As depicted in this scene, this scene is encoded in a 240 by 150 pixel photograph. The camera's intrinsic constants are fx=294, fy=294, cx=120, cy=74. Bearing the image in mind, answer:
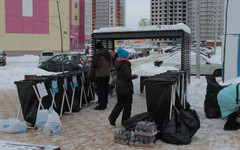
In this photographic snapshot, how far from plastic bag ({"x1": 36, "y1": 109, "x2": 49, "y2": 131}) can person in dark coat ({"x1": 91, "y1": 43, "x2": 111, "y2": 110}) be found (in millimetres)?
2259

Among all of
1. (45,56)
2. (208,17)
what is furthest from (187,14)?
(45,56)

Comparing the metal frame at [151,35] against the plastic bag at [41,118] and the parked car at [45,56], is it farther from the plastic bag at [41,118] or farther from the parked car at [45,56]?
the parked car at [45,56]

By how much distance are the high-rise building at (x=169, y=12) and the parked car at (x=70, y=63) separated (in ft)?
406

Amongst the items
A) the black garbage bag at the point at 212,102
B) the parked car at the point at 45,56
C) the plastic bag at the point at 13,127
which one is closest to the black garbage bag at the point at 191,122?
the black garbage bag at the point at 212,102

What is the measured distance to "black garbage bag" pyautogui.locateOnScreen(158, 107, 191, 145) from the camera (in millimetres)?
5346

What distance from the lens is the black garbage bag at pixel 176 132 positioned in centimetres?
535

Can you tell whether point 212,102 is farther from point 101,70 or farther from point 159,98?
point 101,70

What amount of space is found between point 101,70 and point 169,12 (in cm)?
13554

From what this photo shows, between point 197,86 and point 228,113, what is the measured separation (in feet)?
17.5

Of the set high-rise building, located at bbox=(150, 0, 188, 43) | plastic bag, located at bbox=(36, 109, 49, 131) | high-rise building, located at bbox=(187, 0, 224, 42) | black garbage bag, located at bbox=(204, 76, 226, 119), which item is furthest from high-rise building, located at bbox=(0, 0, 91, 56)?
high-rise building, located at bbox=(187, 0, 224, 42)

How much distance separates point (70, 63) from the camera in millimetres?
17172

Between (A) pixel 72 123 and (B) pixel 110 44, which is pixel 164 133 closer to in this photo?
(A) pixel 72 123

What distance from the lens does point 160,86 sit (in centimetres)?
561

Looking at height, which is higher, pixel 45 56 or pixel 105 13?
pixel 105 13
